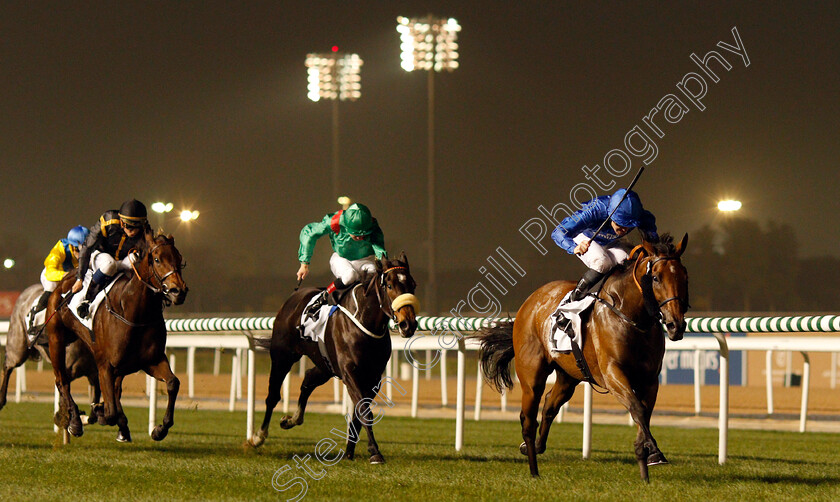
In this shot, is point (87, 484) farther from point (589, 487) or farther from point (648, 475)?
point (648, 475)

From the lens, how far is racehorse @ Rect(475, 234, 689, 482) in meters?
5.46

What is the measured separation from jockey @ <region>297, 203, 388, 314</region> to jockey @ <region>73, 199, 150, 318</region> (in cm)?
121

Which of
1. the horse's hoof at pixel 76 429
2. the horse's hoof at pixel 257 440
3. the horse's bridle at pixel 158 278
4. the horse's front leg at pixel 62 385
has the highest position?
the horse's bridle at pixel 158 278

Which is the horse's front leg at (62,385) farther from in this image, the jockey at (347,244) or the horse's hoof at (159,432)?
the jockey at (347,244)

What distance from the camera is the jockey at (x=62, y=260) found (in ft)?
29.8

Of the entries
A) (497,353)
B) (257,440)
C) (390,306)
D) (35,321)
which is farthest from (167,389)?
(35,321)

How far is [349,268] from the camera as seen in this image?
7641 mm

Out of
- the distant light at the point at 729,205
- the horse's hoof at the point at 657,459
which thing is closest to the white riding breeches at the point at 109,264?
the horse's hoof at the point at 657,459

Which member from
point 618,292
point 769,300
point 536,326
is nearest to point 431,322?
point 536,326

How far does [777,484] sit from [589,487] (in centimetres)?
105

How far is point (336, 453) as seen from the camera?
24.4 ft

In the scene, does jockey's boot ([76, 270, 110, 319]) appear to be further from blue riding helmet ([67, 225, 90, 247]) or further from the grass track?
blue riding helmet ([67, 225, 90, 247])

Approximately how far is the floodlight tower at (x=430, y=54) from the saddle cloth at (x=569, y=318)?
16.6 meters

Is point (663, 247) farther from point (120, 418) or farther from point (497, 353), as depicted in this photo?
point (120, 418)
